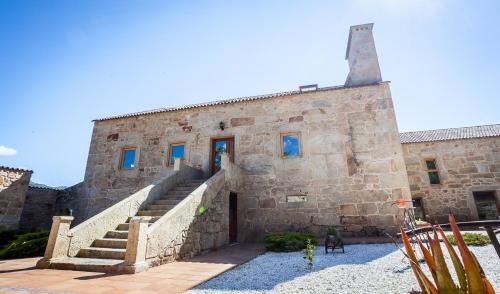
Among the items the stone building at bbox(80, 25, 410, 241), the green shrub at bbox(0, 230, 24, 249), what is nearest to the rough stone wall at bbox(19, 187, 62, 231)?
the stone building at bbox(80, 25, 410, 241)

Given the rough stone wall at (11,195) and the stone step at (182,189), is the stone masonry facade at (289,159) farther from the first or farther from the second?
the stone step at (182,189)

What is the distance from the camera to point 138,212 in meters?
6.65

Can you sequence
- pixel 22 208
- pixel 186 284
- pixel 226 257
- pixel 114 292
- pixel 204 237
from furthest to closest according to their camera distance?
pixel 22 208, pixel 204 237, pixel 226 257, pixel 186 284, pixel 114 292

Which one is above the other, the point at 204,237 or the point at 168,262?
the point at 204,237

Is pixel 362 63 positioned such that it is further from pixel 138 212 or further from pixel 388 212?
pixel 138 212

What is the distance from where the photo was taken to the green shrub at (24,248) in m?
5.97

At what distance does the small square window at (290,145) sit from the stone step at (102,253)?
601 cm

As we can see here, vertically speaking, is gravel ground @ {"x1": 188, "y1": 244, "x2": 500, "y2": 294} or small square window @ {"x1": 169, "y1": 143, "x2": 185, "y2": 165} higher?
small square window @ {"x1": 169, "y1": 143, "x2": 185, "y2": 165}

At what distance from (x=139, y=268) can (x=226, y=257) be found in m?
2.05

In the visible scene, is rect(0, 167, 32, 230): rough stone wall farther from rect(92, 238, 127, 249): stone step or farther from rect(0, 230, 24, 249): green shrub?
rect(92, 238, 127, 249): stone step

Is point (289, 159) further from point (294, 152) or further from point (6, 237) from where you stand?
point (6, 237)

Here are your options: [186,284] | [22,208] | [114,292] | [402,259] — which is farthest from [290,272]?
[22,208]

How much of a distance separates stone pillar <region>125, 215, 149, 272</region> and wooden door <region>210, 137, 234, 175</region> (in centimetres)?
532

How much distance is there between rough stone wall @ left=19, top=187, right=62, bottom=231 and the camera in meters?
10.3
